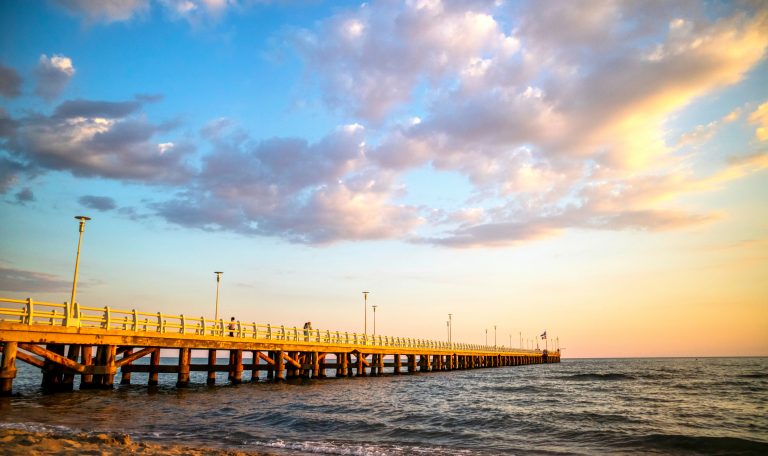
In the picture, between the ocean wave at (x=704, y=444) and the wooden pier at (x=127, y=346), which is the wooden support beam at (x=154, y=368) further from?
the ocean wave at (x=704, y=444)

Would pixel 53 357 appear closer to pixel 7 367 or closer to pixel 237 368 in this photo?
pixel 7 367

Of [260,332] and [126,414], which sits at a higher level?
[260,332]

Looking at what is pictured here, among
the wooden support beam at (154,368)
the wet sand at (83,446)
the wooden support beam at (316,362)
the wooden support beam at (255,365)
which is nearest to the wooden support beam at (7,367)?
the wooden support beam at (154,368)

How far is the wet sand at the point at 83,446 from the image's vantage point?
974 centimetres

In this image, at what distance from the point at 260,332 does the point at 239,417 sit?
14.8 m

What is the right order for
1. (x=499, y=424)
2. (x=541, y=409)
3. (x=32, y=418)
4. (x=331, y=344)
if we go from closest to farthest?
(x=32, y=418) < (x=499, y=424) < (x=541, y=409) < (x=331, y=344)

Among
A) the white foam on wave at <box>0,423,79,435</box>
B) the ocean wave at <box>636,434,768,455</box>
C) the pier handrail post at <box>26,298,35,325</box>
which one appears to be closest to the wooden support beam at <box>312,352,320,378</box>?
the pier handrail post at <box>26,298,35,325</box>

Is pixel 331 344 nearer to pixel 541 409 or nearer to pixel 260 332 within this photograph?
pixel 260 332

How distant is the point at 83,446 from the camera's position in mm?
10633

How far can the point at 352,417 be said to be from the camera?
19.6m

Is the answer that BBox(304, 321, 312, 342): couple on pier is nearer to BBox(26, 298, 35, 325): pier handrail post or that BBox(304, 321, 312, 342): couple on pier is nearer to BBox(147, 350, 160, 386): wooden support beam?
BBox(147, 350, 160, 386): wooden support beam

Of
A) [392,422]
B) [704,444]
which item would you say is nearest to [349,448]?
[392,422]

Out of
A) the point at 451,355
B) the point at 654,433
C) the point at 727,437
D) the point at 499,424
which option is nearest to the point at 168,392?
the point at 499,424

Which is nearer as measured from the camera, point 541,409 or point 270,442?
point 270,442
